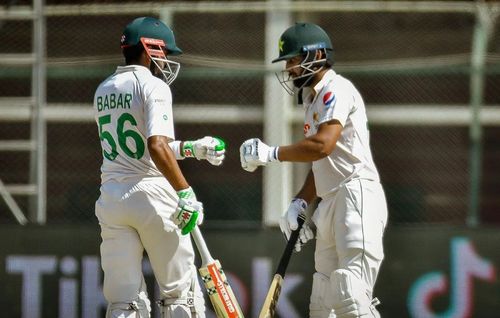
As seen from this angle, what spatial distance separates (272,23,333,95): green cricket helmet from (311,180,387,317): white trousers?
0.68 m

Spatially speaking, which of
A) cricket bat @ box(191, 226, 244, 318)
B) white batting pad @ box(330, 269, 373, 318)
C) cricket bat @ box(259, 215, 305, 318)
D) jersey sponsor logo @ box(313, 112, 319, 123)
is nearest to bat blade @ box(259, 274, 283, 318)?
cricket bat @ box(259, 215, 305, 318)

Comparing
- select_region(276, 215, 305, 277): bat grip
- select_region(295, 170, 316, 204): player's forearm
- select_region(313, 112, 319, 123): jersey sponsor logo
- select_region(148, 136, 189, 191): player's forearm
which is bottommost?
select_region(276, 215, 305, 277): bat grip

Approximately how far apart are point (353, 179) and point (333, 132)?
0.36 m

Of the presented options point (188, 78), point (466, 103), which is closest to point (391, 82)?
point (466, 103)

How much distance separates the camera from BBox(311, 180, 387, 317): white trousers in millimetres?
6664

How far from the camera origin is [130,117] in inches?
273

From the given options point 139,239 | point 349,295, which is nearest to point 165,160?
point 139,239

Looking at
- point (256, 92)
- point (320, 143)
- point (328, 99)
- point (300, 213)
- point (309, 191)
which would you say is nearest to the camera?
point (320, 143)

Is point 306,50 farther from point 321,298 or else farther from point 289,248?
point 321,298

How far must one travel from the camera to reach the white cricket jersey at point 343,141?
6727mm

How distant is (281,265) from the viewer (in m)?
7.19

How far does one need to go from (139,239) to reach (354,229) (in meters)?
1.32

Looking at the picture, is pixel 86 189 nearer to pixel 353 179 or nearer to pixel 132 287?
pixel 132 287

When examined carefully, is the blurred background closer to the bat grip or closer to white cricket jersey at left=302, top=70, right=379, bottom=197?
the bat grip
